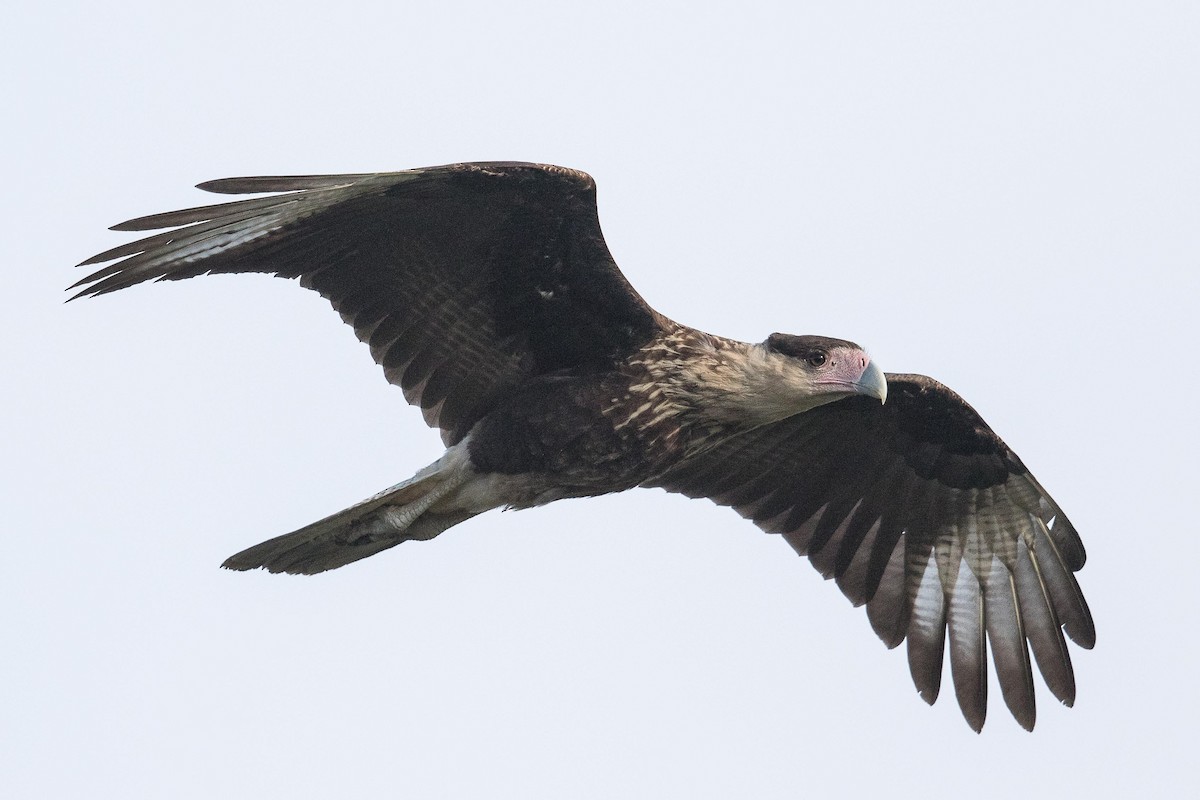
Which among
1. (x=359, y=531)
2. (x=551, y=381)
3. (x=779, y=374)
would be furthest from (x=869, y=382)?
(x=359, y=531)

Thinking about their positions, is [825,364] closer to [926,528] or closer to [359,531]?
[926,528]

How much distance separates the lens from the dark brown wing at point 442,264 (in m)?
8.09

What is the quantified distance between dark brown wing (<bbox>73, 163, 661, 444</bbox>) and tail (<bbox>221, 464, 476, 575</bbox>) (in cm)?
37

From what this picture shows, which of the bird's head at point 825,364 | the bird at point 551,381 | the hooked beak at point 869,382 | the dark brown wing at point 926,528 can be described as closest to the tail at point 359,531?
the bird at point 551,381

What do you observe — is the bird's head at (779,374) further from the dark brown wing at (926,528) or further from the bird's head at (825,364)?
the dark brown wing at (926,528)

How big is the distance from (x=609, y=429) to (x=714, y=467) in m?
1.54

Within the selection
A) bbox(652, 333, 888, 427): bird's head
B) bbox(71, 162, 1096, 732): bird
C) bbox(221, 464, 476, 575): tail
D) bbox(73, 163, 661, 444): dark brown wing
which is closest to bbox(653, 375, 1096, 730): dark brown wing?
bbox(71, 162, 1096, 732): bird

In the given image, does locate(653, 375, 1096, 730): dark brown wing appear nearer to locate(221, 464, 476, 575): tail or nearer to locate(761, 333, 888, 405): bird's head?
locate(761, 333, 888, 405): bird's head

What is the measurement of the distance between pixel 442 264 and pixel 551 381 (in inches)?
31.6

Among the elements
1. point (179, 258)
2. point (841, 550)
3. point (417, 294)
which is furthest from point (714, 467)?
point (179, 258)

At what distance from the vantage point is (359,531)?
29.0 feet

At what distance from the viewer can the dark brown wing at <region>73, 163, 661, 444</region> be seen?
26.6ft

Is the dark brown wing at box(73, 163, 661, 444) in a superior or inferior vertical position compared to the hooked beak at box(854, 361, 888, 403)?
superior

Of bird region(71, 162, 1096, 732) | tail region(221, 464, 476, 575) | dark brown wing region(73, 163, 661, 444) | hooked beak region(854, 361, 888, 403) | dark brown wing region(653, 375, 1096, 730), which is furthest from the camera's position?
dark brown wing region(653, 375, 1096, 730)
